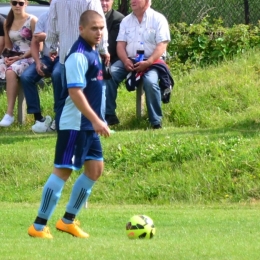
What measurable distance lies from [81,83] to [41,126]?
615 cm

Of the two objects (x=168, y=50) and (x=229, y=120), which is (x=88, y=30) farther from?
(x=168, y=50)

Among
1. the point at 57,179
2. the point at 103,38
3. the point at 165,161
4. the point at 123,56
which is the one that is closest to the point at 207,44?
the point at 123,56

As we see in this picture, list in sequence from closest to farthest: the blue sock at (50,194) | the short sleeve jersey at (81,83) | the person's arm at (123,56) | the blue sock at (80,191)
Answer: the short sleeve jersey at (81,83) → the blue sock at (50,194) → the blue sock at (80,191) → the person's arm at (123,56)

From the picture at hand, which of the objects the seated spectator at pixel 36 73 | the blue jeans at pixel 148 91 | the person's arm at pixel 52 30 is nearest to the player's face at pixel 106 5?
the blue jeans at pixel 148 91

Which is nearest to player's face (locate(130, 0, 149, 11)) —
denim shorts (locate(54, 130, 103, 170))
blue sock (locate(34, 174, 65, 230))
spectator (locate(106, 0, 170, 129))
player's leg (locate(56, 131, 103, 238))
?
spectator (locate(106, 0, 170, 129))

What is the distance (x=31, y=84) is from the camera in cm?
1319

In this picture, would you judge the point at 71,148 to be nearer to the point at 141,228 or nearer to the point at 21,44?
the point at 141,228

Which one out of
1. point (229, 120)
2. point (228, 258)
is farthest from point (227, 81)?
point (228, 258)

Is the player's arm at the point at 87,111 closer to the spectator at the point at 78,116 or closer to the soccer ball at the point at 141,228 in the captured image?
the spectator at the point at 78,116

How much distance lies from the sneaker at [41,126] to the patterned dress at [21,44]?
32.7 inches

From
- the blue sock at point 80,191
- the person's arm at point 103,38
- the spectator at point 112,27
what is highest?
the person's arm at point 103,38

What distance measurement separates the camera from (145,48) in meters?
13.1

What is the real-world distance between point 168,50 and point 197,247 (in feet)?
32.8

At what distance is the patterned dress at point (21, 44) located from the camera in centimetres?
1345
